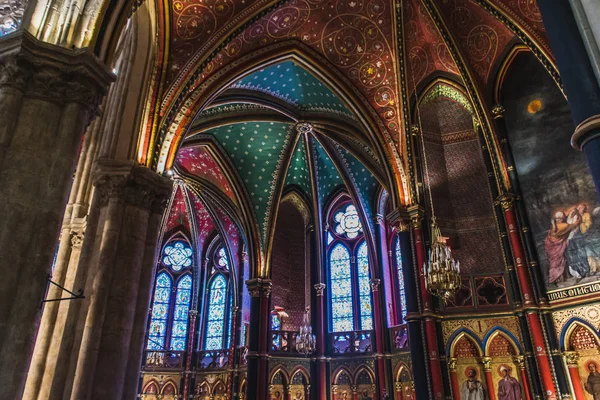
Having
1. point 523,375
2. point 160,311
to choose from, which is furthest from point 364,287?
point 160,311

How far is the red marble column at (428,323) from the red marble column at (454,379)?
244 millimetres

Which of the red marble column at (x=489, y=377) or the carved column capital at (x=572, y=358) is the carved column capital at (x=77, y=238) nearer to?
the red marble column at (x=489, y=377)

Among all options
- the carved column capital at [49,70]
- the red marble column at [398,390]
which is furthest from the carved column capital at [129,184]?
the red marble column at [398,390]

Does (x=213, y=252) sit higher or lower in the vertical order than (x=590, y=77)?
higher

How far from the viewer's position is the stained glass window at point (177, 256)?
75.8 feet

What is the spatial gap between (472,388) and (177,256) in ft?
52.6

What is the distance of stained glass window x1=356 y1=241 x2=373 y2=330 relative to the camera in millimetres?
17859

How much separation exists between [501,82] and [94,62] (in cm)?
1065

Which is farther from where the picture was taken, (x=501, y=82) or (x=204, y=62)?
(x=501, y=82)

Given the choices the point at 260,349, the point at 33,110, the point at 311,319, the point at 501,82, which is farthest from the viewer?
the point at 311,319

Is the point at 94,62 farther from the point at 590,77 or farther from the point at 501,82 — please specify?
the point at 501,82

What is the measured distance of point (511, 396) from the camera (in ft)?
34.3

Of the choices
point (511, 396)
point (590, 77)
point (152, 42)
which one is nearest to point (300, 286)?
point (511, 396)

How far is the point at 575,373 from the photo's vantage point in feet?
31.9
